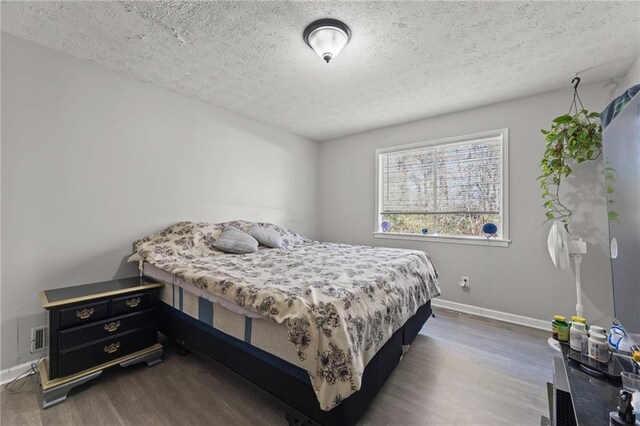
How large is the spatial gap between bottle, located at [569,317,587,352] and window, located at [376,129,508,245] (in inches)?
76.5

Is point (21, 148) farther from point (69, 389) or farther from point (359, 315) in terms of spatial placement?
point (359, 315)

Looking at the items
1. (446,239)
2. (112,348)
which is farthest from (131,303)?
(446,239)

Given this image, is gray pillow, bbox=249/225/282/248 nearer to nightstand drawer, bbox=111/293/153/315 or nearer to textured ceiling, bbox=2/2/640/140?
nightstand drawer, bbox=111/293/153/315

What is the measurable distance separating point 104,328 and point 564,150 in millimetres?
4161

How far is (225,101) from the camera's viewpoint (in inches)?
121

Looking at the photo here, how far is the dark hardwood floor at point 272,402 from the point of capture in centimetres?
152

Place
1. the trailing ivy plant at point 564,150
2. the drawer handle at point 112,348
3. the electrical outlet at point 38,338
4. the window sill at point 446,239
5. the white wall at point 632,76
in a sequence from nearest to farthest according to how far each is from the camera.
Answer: the drawer handle at point 112,348 → the electrical outlet at point 38,338 → the white wall at point 632,76 → the trailing ivy plant at point 564,150 → the window sill at point 446,239

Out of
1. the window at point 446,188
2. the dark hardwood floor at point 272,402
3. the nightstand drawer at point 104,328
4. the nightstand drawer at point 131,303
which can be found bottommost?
the dark hardwood floor at point 272,402

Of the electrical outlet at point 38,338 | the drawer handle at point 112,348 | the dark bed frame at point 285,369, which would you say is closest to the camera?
the dark bed frame at point 285,369

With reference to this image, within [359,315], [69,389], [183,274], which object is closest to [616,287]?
[359,315]

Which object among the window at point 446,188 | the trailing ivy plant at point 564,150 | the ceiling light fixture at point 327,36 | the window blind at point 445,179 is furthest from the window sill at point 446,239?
the ceiling light fixture at point 327,36

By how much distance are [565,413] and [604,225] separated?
2.38m

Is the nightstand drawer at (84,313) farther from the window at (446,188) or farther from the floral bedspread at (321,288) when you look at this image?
the window at (446,188)

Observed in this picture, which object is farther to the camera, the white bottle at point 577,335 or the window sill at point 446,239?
the window sill at point 446,239
